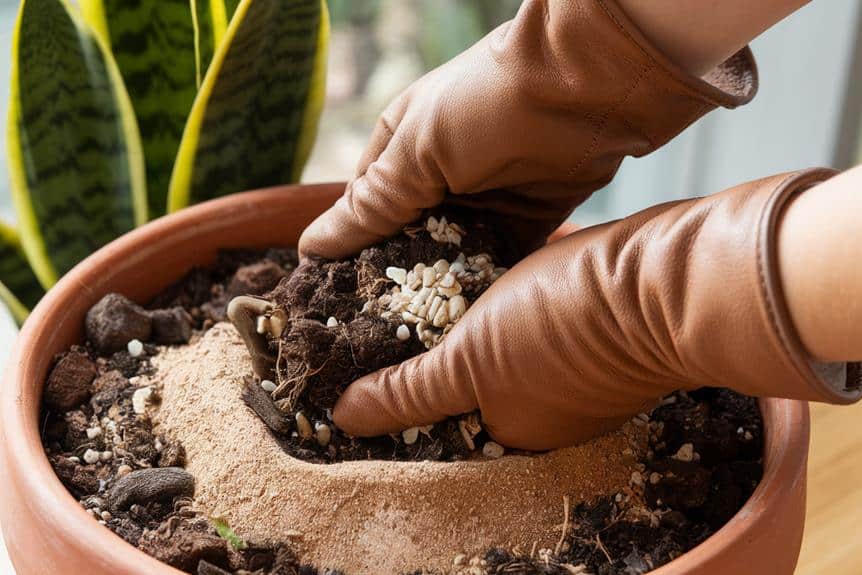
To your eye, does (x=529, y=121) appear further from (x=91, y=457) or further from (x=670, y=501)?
(x=91, y=457)

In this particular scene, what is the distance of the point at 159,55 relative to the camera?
36.9 inches

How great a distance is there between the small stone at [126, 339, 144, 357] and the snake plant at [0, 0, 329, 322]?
16 cm

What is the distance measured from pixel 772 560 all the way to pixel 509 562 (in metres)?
0.16

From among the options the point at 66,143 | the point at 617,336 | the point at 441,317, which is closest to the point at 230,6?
the point at 66,143

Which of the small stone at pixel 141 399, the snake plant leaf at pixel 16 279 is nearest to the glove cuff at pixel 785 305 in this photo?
the small stone at pixel 141 399

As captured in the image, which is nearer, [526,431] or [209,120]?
[526,431]

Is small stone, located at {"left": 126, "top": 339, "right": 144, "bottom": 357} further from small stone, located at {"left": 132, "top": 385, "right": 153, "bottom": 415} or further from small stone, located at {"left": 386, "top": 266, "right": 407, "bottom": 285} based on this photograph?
small stone, located at {"left": 386, "top": 266, "right": 407, "bottom": 285}

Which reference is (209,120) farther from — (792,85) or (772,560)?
(792,85)

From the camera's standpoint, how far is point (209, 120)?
88 centimetres

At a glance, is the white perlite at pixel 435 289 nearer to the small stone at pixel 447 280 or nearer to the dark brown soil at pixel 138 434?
the small stone at pixel 447 280

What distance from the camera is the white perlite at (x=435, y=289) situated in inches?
27.5

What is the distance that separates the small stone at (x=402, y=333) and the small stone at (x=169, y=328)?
0.73 feet

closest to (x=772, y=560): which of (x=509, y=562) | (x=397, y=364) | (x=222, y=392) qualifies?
(x=509, y=562)

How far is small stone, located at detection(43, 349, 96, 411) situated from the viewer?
0.75m
